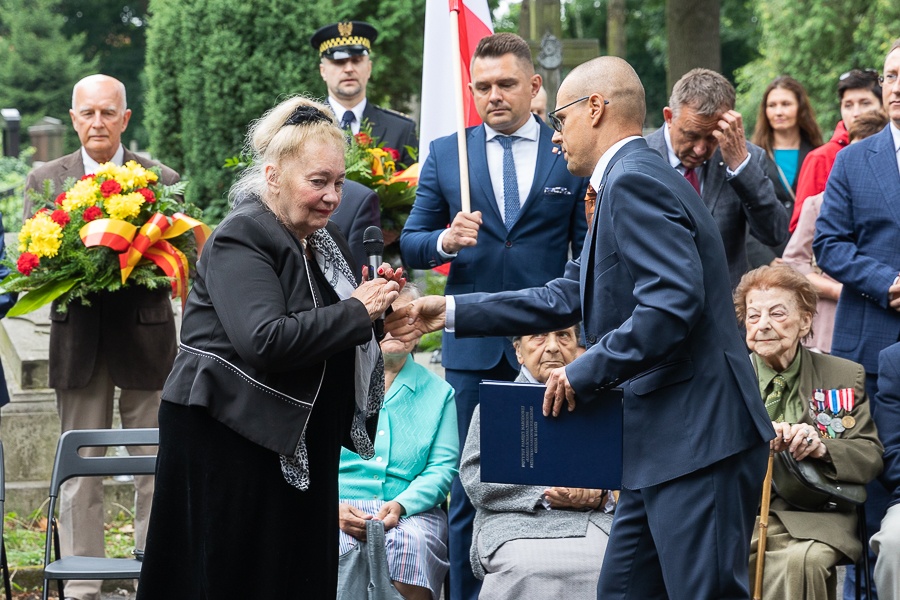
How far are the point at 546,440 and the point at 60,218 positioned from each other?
304 centimetres

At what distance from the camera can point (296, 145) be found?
154 inches

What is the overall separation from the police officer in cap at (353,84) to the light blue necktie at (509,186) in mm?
1805

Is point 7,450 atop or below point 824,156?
below

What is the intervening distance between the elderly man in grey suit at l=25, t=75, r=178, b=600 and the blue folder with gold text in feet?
9.04

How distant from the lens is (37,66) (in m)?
41.9

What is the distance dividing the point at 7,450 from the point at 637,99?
5.01 metres

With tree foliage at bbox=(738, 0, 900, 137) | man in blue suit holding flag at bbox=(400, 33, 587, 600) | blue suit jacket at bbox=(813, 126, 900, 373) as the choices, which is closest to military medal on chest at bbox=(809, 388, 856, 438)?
blue suit jacket at bbox=(813, 126, 900, 373)

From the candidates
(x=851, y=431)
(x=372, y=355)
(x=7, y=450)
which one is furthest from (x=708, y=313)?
(x=7, y=450)

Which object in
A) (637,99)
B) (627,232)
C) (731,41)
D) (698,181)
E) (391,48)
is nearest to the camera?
(627,232)

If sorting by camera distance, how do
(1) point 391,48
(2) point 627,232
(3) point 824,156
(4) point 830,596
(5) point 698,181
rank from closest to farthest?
(2) point 627,232, (4) point 830,596, (5) point 698,181, (3) point 824,156, (1) point 391,48

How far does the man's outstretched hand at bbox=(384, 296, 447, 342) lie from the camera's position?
4.64 metres

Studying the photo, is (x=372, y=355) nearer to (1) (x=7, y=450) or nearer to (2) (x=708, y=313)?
(2) (x=708, y=313)

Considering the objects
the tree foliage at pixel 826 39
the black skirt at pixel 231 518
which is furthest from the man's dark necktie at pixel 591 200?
the tree foliage at pixel 826 39

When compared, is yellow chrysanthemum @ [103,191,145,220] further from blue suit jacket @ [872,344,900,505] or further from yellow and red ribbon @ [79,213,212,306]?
blue suit jacket @ [872,344,900,505]
